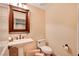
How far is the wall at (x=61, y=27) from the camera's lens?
1.51 metres

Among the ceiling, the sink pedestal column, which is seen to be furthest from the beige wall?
the sink pedestal column

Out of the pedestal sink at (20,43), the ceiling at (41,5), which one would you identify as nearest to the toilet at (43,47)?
the pedestal sink at (20,43)

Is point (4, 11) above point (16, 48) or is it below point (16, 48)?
above

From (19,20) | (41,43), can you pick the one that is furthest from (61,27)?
(19,20)

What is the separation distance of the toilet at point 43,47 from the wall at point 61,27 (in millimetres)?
49

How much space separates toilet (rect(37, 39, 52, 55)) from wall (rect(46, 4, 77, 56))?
0.16ft

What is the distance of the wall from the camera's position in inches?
59.4

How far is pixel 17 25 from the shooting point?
1.51m

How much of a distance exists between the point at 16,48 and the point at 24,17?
0.35m

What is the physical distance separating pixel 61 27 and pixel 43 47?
302mm

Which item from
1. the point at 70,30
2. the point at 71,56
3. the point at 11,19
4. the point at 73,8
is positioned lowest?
the point at 71,56

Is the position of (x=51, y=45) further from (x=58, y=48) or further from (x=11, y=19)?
(x=11, y=19)

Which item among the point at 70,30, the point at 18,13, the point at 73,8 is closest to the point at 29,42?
the point at 18,13

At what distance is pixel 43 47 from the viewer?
1548 mm
